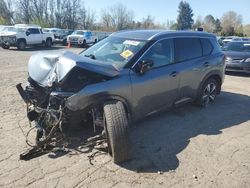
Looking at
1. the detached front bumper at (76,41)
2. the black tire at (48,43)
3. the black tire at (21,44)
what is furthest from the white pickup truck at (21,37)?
the detached front bumper at (76,41)

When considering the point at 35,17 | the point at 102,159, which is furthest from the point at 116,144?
the point at 35,17

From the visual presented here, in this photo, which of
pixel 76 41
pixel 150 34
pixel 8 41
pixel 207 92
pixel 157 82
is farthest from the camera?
pixel 76 41

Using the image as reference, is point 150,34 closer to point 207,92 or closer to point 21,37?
point 207,92

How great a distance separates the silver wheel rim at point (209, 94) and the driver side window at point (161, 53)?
1614 millimetres

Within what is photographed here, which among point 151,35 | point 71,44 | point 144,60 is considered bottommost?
point 71,44

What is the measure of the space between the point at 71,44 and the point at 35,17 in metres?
37.9

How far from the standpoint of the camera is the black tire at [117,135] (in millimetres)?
4051

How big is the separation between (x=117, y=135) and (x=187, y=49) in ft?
9.89

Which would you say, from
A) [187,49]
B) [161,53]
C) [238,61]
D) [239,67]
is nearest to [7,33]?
[238,61]

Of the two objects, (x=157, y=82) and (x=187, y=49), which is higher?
(x=187, y=49)

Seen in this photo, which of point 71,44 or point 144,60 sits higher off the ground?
point 144,60

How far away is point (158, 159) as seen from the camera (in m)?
4.34

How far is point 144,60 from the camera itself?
514 centimetres

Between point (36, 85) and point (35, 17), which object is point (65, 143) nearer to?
point (36, 85)
